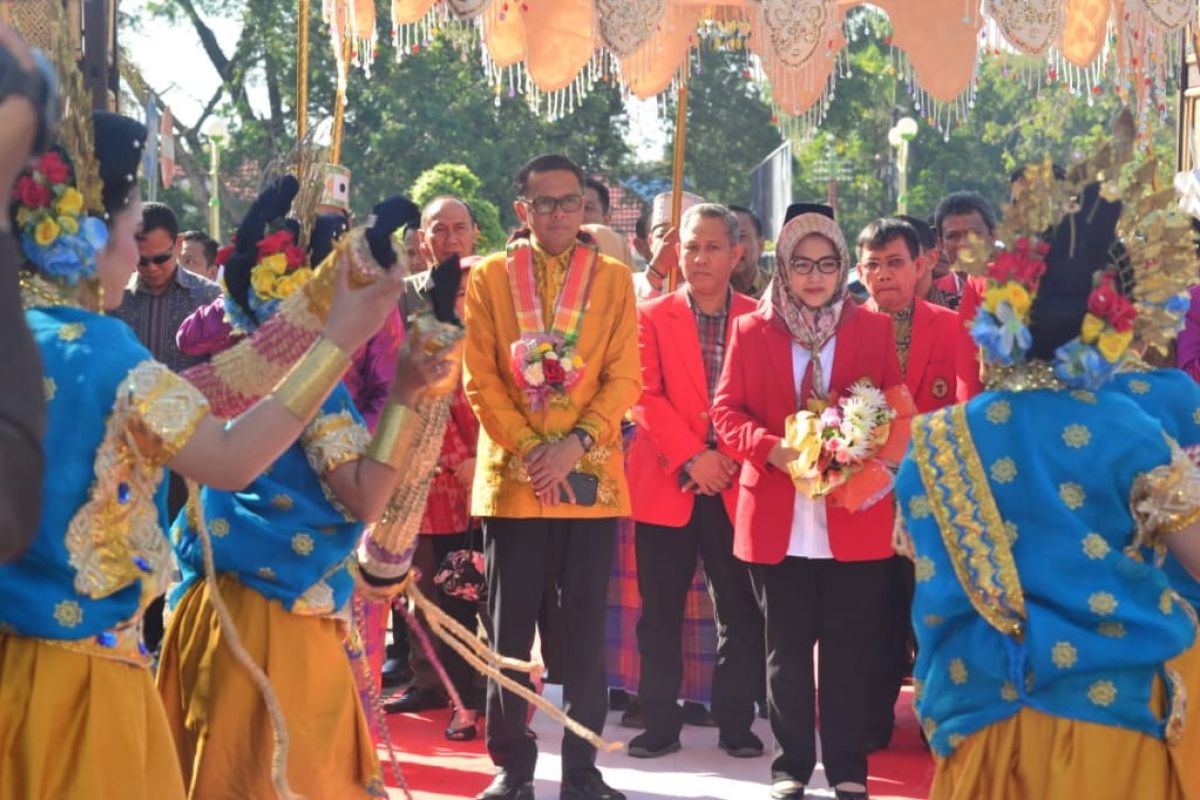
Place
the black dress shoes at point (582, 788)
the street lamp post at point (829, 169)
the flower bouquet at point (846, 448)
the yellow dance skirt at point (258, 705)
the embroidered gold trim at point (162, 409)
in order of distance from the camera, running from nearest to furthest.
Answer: the embroidered gold trim at point (162, 409), the yellow dance skirt at point (258, 705), the flower bouquet at point (846, 448), the black dress shoes at point (582, 788), the street lamp post at point (829, 169)

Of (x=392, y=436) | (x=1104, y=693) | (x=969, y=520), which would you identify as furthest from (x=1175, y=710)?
(x=392, y=436)

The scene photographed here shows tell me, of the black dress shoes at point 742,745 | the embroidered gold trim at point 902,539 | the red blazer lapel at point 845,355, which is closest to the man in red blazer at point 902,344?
the black dress shoes at point 742,745

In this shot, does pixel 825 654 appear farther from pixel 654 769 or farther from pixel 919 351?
pixel 919 351

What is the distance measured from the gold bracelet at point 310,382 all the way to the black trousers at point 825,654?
3308mm

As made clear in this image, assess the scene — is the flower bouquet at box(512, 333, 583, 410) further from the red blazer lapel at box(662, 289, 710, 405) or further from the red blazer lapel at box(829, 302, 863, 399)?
the red blazer lapel at box(662, 289, 710, 405)

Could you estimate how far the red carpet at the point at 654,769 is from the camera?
21.7ft

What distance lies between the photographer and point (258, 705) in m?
4.36

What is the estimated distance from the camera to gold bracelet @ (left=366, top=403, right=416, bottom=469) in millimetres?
3686

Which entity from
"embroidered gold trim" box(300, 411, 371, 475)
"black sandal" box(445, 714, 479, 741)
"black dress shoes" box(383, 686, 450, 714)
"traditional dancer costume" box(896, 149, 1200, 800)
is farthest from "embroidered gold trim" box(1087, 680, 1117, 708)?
"black dress shoes" box(383, 686, 450, 714)

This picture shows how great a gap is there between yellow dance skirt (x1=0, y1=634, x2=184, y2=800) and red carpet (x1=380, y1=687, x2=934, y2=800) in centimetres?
304

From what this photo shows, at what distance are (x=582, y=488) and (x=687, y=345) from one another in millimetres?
1329

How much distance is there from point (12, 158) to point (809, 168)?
139 ft

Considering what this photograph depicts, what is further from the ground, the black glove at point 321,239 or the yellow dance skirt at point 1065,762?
the black glove at point 321,239

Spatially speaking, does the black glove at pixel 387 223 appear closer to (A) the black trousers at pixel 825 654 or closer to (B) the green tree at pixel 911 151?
(A) the black trousers at pixel 825 654
